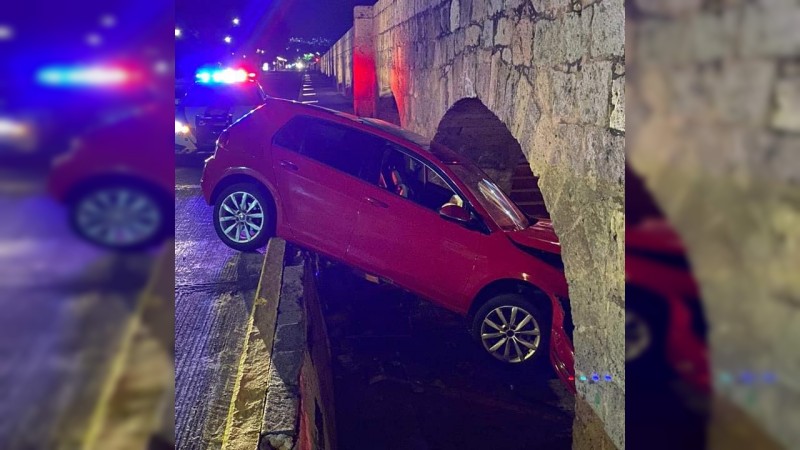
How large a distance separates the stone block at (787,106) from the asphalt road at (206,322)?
341 cm

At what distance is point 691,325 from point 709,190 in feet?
1.91

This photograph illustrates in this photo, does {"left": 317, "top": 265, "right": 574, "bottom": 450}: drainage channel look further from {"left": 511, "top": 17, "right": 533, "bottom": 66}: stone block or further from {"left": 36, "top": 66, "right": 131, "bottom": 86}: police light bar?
{"left": 36, "top": 66, "right": 131, "bottom": 86}: police light bar

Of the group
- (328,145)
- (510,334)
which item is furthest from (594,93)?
(328,145)

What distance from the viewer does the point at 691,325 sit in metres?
2.18

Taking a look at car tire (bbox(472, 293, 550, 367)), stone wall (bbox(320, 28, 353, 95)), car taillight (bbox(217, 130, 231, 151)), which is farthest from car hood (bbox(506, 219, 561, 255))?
stone wall (bbox(320, 28, 353, 95))

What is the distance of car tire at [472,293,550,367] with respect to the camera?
5992mm

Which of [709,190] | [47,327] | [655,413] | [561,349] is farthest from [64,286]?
[561,349]

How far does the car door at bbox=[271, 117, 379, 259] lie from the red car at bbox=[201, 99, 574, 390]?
1 centimetres

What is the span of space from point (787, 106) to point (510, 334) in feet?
15.7

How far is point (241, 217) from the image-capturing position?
6.45 metres

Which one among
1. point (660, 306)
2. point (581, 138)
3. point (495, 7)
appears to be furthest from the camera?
point (495, 7)

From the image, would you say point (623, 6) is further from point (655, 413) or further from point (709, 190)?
point (655, 413)

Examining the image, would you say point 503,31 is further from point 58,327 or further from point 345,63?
point 345,63

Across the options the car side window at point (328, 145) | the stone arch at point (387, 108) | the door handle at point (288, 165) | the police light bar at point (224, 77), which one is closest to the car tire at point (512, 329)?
the car side window at point (328, 145)
